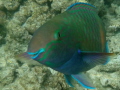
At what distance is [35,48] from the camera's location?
2.51ft

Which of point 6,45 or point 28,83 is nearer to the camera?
point 28,83

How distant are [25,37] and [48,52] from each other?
11.1 feet

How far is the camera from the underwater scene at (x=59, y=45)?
2.73ft

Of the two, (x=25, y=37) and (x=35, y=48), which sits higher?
(x=35, y=48)

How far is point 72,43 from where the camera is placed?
90cm

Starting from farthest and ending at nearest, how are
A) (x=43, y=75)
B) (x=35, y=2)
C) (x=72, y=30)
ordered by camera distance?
(x=35, y=2) < (x=43, y=75) < (x=72, y=30)

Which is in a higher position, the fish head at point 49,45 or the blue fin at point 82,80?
the fish head at point 49,45

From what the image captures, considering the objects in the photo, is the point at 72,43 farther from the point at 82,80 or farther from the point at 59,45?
the point at 82,80

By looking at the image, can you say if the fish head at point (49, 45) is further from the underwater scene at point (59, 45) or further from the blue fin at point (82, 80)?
the blue fin at point (82, 80)

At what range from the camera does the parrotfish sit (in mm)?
789

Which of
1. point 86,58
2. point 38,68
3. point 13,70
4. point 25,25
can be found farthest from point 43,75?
point 86,58

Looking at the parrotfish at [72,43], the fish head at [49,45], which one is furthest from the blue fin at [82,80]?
the fish head at [49,45]

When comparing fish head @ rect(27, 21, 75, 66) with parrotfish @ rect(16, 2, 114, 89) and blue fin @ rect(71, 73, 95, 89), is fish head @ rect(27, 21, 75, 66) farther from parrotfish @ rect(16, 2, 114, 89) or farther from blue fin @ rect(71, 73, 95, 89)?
blue fin @ rect(71, 73, 95, 89)

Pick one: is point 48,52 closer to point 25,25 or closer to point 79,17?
point 79,17
